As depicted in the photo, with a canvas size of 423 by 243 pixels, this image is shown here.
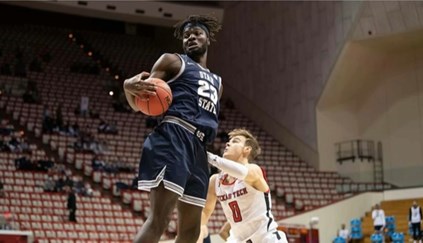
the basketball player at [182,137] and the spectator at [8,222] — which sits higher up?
the basketball player at [182,137]

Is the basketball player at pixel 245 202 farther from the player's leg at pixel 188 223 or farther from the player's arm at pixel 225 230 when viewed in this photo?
the player's leg at pixel 188 223

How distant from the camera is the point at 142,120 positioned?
27938mm

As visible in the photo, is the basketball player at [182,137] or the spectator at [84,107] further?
the spectator at [84,107]

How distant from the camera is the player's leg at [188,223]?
512cm

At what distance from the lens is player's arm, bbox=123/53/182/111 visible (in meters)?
4.73

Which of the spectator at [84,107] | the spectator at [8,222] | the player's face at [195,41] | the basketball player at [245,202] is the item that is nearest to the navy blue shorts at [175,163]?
the player's face at [195,41]

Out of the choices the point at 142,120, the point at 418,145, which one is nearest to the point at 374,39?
the point at 418,145

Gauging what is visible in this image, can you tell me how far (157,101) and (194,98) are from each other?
Answer: 1.24 feet

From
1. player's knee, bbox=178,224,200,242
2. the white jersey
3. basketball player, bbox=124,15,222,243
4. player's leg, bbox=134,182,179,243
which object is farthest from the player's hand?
the white jersey

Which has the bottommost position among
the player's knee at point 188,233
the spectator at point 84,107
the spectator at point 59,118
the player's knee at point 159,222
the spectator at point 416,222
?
the spectator at point 416,222

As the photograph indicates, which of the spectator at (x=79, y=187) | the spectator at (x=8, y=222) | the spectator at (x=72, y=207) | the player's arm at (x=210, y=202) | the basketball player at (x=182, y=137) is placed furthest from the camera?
the spectator at (x=79, y=187)

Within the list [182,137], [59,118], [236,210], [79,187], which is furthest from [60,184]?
[182,137]

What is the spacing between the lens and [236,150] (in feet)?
23.9

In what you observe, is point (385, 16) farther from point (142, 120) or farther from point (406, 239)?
point (142, 120)
